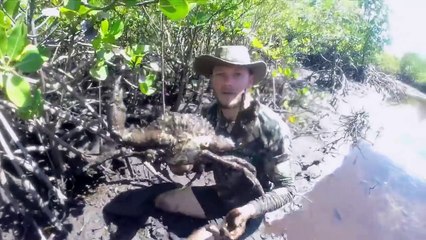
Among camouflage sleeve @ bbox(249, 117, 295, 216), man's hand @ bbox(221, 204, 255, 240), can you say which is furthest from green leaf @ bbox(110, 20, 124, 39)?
camouflage sleeve @ bbox(249, 117, 295, 216)

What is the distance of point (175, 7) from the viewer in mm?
1313

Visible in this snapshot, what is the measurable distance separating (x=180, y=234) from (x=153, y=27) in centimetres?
177

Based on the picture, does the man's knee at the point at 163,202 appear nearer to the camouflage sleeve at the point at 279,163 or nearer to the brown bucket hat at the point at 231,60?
the camouflage sleeve at the point at 279,163

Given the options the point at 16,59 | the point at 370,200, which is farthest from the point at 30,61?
the point at 370,200

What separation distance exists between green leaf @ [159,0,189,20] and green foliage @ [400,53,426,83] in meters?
17.9

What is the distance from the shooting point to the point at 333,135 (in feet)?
21.2

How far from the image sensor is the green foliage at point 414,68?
17.1m

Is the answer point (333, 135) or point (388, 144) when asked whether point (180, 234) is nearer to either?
point (333, 135)

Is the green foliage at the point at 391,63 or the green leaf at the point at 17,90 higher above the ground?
the green leaf at the point at 17,90

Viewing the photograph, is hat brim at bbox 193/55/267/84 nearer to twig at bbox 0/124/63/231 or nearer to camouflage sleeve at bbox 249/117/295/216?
camouflage sleeve at bbox 249/117/295/216

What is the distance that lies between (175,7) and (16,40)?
0.49 meters

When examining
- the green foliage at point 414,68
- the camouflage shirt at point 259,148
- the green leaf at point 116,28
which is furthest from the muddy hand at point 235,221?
the green foliage at point 414,68

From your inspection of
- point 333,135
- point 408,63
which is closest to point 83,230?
point 333,135

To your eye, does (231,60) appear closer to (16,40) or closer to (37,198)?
(37,198)
